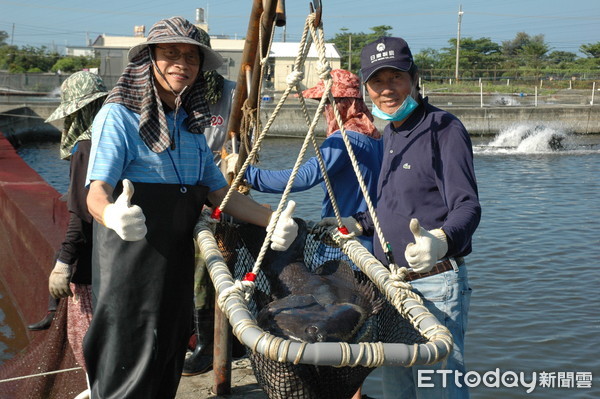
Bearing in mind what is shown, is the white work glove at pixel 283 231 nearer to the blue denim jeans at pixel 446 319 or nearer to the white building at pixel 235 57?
the blue denim jeans at pixel 446 319

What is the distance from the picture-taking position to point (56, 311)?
11.9ft

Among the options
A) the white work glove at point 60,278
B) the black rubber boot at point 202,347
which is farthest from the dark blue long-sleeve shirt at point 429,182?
the black rubber boot at point 202,347

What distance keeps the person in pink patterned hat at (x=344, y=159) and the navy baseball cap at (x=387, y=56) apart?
0.69m

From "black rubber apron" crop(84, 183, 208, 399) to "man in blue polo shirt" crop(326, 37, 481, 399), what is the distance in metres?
0.82

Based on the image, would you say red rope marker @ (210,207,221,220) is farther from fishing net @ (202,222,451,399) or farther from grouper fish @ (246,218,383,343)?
grouper fish @ (246,218,383,343)

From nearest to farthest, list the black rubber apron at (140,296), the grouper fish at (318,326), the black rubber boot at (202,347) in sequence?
the grouper fish at (318,326)
the black rubber apron at (140,296)
the black rubber boot at (202,347)

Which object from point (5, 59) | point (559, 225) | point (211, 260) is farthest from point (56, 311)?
point (5, 59)

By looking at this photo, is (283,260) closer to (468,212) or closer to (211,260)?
(211,260)

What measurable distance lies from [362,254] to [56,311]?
5.96ft

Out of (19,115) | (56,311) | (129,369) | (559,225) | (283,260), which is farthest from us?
(19,115)

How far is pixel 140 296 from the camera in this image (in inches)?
99.3

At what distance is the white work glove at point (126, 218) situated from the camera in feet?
7.18

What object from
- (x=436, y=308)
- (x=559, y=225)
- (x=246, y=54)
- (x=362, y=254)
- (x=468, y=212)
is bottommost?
(x=559, y=225)

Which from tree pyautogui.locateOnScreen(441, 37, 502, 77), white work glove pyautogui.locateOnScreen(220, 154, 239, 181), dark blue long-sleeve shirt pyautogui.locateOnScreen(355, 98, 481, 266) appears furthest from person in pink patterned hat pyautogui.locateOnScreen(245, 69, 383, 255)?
tree pyautogui.locateOnScreen(441, 37, 502, 77)
